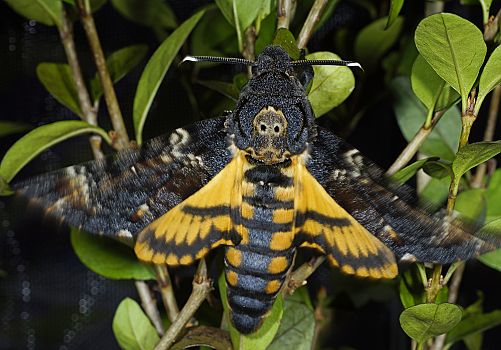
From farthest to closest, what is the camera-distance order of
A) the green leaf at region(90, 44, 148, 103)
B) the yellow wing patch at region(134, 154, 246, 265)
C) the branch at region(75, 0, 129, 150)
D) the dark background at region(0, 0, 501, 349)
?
the dark background at region(0, 0, 501, 349)
the green leaf at region(90, 44, 148, 103)
the branch at region(75, 0, 129, 150)
the yellow wing patch at region(134, 154, 246, 265)

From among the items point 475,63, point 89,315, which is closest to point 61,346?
point 89,315

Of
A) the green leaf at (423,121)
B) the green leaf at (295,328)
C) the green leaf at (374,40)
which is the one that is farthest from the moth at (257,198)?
the green leaf at (374,40)

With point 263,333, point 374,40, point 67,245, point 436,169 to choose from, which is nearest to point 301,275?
point 263,333

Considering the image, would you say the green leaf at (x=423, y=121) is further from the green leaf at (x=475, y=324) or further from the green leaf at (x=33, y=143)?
the green leaf at (x=33, y=143)

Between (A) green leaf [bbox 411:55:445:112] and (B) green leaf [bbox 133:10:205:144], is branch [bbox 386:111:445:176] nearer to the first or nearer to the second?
(A) green leaf [bbox 411:55:445:112]

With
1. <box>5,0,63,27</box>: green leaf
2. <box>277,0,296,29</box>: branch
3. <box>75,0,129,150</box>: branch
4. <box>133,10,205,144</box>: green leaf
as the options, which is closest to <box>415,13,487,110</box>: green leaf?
<box>277,0,296,29</box>: branch

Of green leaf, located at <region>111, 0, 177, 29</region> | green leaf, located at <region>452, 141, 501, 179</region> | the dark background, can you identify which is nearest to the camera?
green leaf, located at <region>452, 141, 501, 179</region>
